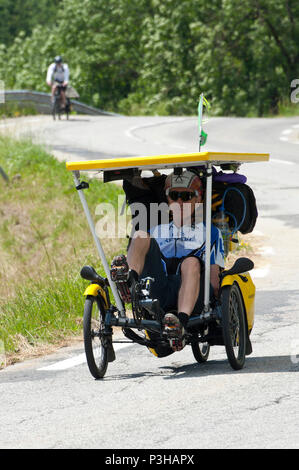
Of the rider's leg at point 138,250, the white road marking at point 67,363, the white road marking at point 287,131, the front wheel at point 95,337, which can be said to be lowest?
the white road marking at point 287,131

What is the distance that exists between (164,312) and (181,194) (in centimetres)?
84

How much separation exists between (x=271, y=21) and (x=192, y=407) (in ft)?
114

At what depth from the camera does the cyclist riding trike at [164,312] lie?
6734mm

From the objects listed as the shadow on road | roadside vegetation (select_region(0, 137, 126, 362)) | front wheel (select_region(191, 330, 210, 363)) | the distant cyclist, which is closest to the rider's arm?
front wheel (select_region(191, 330, 210, 363))

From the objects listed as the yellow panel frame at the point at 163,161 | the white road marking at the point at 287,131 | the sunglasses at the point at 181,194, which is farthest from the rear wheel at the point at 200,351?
the white road marking at the point at 287,131

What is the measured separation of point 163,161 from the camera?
6.58 m

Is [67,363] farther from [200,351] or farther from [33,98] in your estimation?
[33,98]

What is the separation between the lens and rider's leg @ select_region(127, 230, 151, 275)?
23.0 feet

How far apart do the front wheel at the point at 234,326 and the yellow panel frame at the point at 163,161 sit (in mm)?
874

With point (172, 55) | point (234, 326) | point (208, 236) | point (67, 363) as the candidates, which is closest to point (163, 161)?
point (208, 236)

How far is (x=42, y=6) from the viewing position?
73.3 meters

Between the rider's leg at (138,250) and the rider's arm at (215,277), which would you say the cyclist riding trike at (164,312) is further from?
the rider's leg at (138,250)

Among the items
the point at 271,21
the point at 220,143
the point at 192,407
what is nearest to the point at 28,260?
the point at 220,143
